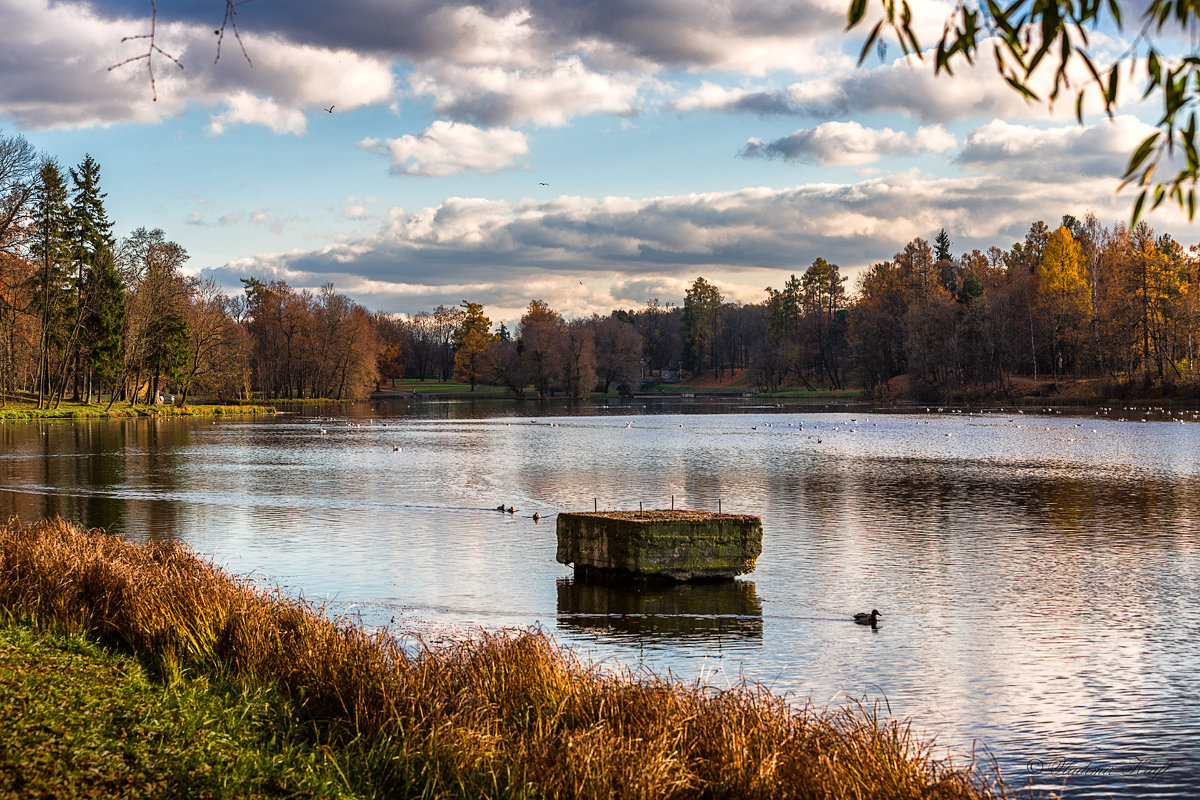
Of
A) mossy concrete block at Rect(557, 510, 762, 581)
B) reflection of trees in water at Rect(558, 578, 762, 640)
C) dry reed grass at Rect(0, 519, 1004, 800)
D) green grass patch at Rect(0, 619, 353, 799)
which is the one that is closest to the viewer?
green grass patch at Rect(0, 619, 353, 799)

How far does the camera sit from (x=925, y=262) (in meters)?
123

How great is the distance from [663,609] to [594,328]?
136 metres

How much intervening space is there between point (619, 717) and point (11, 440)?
50282 millimetres

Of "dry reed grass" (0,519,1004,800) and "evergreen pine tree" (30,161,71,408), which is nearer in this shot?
"dry reed grass" (0,519,1004,800)

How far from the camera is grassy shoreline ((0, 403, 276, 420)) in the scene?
→ 67.8 m

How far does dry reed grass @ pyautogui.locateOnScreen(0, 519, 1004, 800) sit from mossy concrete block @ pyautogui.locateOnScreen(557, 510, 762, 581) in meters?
5.13

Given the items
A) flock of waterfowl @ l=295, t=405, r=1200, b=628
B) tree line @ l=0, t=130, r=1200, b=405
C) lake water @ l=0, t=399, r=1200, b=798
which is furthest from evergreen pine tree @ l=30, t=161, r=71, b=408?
lake water @ l=0, t=399, r=1200, b=798

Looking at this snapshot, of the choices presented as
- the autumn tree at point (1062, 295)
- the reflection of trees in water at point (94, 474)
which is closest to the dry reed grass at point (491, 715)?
the reflection of trees in water at point (94, 474)

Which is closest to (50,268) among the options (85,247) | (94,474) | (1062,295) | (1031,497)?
(85,247)

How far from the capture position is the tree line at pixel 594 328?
241ft

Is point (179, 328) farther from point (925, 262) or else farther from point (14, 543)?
point (925, 262)

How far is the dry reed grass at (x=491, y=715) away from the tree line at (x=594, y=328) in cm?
5240

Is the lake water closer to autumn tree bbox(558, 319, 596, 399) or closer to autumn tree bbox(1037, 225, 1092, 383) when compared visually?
autumn tree bbox(1037, 225, 1092, 383)

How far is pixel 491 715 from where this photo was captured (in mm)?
8164
